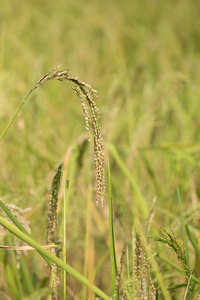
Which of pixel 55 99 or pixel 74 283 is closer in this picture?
pixel 74 283

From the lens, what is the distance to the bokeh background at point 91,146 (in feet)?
5.22

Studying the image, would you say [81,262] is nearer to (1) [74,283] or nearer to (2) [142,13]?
(1) [74,283]

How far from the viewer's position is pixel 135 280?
0.81 metres

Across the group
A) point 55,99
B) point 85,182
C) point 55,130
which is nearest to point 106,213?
point 85,182

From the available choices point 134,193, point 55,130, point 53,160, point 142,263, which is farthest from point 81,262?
point 55,130

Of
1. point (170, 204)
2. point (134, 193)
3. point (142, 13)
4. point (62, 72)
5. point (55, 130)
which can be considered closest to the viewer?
point (62, 72)

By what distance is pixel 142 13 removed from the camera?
644cm

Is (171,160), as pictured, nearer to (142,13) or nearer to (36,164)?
(36,164)

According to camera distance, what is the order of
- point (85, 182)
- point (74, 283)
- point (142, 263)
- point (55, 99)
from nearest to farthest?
point (142, 263)
point (74, 283)
point (85, 182)
point (55, 99)

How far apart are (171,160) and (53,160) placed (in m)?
0.53

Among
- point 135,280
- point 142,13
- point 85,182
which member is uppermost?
point 142,13

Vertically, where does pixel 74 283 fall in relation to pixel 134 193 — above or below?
below

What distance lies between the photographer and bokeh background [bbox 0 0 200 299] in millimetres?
1591

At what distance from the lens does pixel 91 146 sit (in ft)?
5.88
